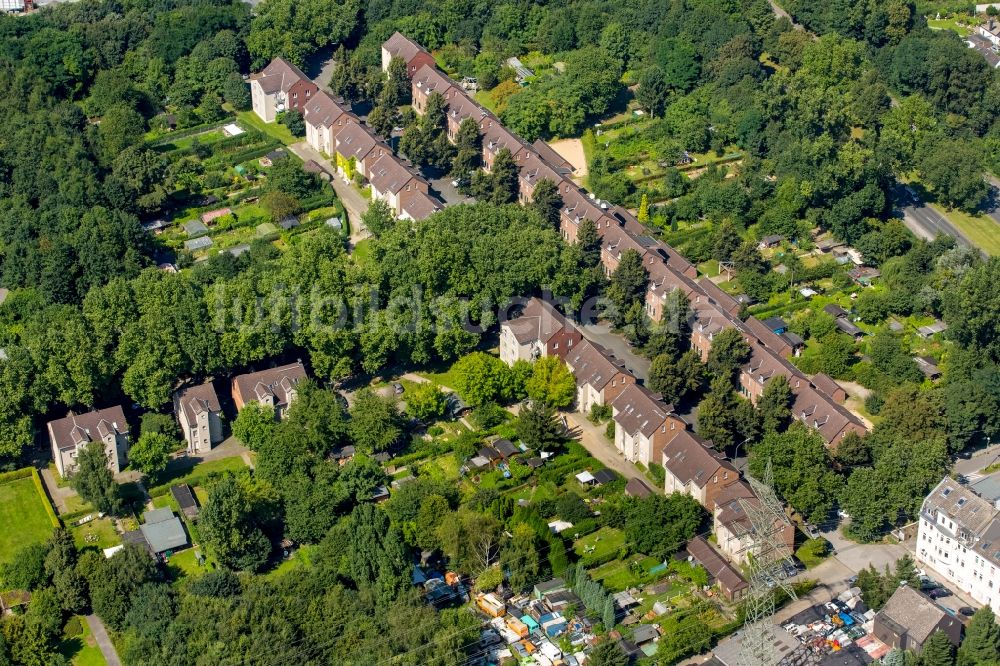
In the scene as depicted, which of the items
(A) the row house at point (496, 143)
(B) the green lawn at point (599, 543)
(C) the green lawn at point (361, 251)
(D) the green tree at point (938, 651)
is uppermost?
(A) the row house at point (496, 143)

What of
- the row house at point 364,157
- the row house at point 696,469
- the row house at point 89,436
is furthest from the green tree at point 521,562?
the row house at point 364,157

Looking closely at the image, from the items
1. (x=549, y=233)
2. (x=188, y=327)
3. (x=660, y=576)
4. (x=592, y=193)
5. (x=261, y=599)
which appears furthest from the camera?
(x=592, y=193)

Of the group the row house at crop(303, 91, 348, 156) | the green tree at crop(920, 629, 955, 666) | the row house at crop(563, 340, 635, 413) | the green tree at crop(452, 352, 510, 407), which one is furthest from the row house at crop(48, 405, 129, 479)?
the green tree at crop(920, 629, 955, 666)

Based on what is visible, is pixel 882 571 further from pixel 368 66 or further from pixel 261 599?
pixel 368 66

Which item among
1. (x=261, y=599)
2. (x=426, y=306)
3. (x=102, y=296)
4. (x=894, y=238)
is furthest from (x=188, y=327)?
(x=894, y=238)

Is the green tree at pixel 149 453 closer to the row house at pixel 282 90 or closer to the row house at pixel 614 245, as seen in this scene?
the row house at pixel 614 245

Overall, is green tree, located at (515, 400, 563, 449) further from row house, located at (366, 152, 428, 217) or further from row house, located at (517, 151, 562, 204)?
row house, located at (366, 152, 428, 217)
